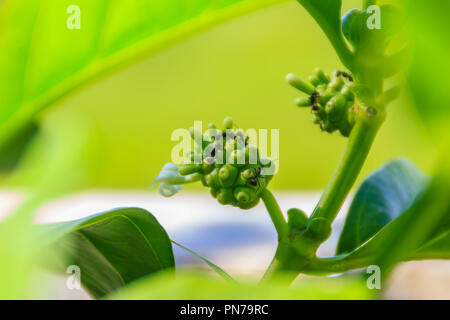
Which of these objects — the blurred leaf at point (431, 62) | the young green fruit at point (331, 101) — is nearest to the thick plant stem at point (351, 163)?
the young green fruit at point (331, 101)

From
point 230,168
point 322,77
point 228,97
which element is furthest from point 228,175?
point 228,97

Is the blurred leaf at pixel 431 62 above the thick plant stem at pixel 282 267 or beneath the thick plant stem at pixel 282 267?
above

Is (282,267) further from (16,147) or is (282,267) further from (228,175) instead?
(16,147)

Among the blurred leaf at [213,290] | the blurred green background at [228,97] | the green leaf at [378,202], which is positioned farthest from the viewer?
the blurred green background at [228,97]

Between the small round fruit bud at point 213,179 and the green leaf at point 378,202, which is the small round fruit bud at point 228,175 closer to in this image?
the small round fruit bud at point 213,179

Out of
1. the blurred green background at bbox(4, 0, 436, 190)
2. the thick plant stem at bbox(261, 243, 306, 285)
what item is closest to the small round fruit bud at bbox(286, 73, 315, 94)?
the thick plant stem at bbox(261, 243, 306, 285)

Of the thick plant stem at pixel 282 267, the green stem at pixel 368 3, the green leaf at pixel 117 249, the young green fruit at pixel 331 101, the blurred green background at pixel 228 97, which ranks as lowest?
the thick plant stem at pixel 282 267
